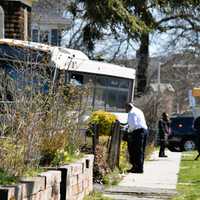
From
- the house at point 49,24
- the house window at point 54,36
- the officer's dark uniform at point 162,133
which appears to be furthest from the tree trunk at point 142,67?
the officer's dark uniform at point 162,133

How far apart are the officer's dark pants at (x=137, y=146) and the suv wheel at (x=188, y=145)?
1855 cm

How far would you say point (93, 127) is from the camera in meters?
13.8

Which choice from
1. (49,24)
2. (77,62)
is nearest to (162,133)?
(77,62)

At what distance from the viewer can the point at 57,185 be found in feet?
30.3

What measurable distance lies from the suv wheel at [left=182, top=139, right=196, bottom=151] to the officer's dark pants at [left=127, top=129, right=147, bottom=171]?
1855 centimetres

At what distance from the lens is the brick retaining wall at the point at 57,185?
294 inches

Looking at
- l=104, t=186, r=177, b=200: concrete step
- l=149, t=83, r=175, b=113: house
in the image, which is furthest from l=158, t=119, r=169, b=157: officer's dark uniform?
l=104, t=186, r=177, b=200: concrete step

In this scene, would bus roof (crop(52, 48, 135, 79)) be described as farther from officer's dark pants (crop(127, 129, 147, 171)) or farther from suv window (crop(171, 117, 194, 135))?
suv window (crop(171, 117, 194, 135))

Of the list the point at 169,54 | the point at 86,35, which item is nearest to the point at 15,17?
the point at 86,35

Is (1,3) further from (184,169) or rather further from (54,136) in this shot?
(54,136)

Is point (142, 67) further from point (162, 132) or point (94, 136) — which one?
point (94, 136)

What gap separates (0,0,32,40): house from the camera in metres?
18.2

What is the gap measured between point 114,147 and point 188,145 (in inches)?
785

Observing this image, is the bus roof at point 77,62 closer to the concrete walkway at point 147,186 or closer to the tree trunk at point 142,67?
the concrete walkway at point 147,186
